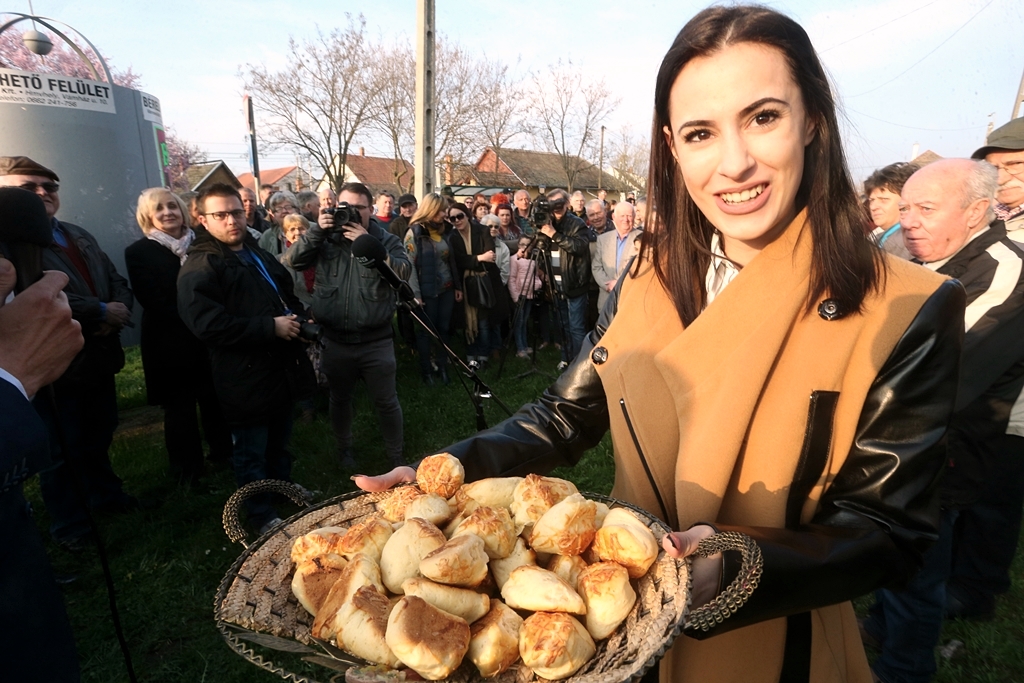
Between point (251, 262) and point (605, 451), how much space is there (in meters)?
3.26

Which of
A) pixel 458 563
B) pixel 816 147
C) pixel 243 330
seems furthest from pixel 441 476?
pixel 243 330

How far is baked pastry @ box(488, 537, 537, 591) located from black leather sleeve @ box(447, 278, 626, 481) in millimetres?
358

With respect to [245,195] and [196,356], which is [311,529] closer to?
[196,356]

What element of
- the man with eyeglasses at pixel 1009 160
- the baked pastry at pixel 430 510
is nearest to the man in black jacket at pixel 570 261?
the man with eyeglasses at pixel 1009 160

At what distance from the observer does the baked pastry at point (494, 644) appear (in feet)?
3.31

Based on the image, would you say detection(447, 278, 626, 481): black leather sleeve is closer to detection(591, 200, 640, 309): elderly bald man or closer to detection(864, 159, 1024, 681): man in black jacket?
detection(864, 159, 1024, 681): man in black jacket

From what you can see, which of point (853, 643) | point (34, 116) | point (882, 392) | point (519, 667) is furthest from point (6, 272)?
point (34, 116)

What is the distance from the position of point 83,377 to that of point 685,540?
14.0ft

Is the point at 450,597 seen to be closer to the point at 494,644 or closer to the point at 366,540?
the point at 494,644

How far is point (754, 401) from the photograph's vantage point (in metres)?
1.23

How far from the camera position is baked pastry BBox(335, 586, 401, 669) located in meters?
0.99

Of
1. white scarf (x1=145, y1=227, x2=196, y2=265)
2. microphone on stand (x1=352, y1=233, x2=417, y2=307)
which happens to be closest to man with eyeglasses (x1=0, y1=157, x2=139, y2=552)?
white scarf (x1=145, y1=227, x2=196, y2=265)

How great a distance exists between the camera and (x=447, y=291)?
7.34 metres

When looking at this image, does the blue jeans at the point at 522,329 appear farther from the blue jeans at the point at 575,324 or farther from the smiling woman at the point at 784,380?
the smiling woman at the point at 784,380
